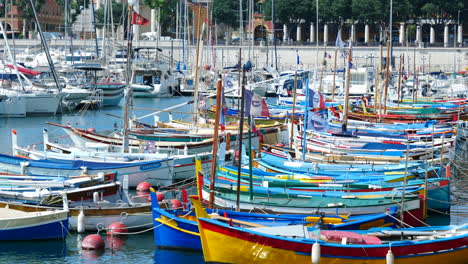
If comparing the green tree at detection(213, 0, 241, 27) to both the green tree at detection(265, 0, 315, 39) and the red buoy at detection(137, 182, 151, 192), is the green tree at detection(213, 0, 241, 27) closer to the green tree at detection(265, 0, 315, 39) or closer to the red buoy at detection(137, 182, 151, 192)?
the green tree at detection(265, 0, 315, 39)

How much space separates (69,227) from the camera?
29.2 meters

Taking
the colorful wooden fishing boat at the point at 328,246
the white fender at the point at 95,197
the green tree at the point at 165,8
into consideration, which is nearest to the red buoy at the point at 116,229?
the white fender at the point at 95,197

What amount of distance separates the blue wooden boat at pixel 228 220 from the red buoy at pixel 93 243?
1.65 metres

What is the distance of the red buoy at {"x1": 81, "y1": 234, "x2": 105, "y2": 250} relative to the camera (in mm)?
27666

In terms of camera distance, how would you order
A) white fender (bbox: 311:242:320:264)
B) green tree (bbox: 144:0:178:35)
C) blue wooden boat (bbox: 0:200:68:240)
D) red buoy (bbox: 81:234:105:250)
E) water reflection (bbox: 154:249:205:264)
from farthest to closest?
green tree (bbox: 144:0:178:35) < blue wooden boat (bbox: 0:200:68:240) < red buoy (bbox: 81:234:105:250) < water reflection (bbox: 154:249:205:264) < white fender (bbox: 311:242:320:264)

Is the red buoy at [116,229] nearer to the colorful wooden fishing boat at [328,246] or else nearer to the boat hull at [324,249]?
the colorful wooden fishing boat at [328,246]

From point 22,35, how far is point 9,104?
2902 inches

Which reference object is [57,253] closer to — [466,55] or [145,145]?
[145,145]

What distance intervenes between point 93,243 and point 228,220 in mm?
4696

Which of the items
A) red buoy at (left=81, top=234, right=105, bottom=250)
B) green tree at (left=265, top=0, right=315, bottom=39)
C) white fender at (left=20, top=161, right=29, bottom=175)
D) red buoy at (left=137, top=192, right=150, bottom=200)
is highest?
green tree at (left=265, top=0, right=315, bottom=39)

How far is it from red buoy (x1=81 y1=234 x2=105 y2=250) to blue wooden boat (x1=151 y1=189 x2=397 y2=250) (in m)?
1.65

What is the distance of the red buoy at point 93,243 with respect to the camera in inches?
1089

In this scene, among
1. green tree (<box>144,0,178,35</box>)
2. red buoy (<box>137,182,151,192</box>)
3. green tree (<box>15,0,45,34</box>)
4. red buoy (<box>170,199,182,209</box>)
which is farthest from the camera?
green tree (<box>15,0,45,34</box>)

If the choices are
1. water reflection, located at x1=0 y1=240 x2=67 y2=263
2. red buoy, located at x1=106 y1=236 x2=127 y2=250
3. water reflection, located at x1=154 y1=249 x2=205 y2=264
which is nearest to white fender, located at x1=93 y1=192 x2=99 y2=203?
red buoy, located at x1=106 y1=236 x2=127 y2=250
